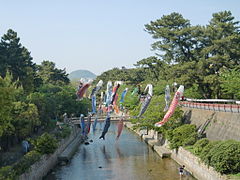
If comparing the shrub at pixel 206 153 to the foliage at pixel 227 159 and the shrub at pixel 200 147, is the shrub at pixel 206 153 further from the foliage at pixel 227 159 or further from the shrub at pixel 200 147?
the shrub at pixel 200 147

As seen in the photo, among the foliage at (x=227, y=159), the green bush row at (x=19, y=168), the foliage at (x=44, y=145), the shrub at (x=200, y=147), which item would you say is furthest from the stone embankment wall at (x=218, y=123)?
the green bush row at (x=19, y=168)

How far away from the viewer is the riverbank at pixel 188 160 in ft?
87.2

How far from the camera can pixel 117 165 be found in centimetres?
3700

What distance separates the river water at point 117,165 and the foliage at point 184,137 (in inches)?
85.3

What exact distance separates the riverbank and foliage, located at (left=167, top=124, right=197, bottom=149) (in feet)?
2.37

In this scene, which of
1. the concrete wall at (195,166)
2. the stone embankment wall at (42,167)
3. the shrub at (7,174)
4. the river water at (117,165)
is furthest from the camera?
the river water at (117,165)

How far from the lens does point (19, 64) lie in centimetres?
5097

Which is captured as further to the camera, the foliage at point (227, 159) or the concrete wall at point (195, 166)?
the concrete wall at point (195, 166)

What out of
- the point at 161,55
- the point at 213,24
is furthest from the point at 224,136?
the point at 161,55

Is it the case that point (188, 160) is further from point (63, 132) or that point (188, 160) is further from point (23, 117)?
point (63, 132)

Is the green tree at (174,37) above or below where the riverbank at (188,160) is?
above

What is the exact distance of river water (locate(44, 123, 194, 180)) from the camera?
32.3 metres

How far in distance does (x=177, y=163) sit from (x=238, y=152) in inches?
473

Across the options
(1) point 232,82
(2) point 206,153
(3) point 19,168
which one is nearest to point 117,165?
(2) point 206,153
